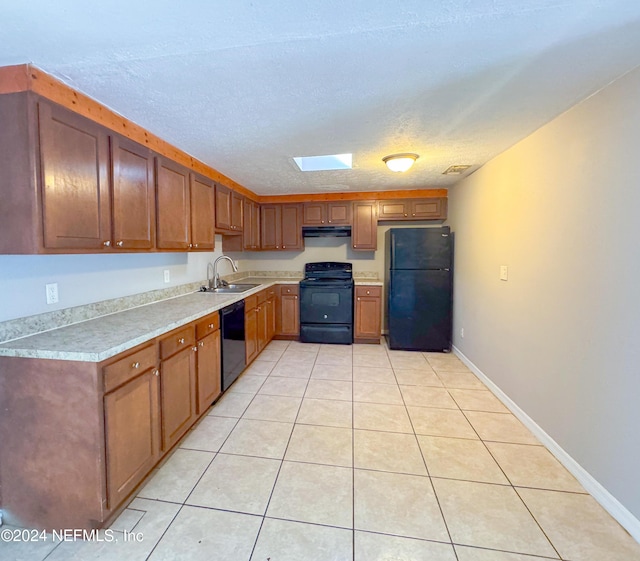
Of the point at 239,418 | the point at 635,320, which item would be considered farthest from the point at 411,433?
the point at 635,320

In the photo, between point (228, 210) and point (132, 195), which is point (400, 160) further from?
point (132, 195)

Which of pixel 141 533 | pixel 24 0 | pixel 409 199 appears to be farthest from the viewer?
pixel 409 199

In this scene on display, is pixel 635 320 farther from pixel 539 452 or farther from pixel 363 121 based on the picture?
pixel 363 121

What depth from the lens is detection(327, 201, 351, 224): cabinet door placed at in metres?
4.42

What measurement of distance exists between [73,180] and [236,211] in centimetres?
215

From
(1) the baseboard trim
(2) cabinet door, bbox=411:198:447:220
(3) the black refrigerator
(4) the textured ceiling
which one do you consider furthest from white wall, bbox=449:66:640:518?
(2) cabinet door, bbox=411:198:447:220

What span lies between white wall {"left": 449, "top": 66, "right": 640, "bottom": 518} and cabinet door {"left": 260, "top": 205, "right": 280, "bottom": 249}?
9.36ft

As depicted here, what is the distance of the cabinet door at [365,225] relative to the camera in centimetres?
438

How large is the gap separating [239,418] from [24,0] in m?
2.52

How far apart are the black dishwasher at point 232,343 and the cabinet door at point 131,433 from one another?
0.90 metres

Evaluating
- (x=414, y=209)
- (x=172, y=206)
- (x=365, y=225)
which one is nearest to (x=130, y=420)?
(x=172, y=206)

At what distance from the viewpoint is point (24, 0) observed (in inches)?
41.1

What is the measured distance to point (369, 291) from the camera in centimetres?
429

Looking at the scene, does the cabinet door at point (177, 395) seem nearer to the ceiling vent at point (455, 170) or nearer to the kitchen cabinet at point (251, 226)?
the kitchen cabinet at point (251, 226)
